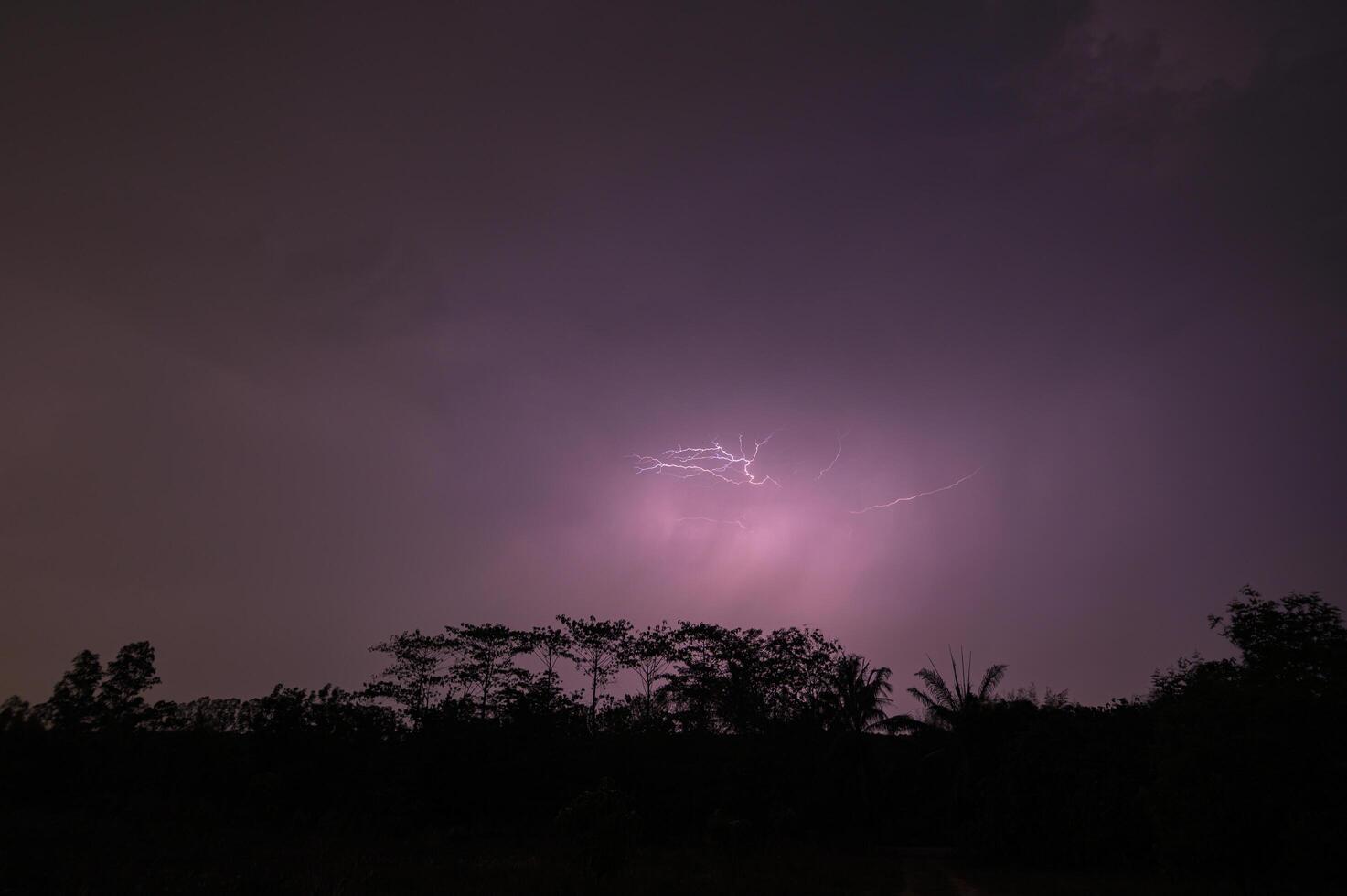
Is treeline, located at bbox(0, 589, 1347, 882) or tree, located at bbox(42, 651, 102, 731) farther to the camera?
tree, located at bbox(42, 651, 102, 731)

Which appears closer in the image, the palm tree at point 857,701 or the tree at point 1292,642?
the tree at point 1292,642

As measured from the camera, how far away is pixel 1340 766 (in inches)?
510

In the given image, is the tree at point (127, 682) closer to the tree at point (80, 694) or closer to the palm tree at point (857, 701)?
the tree at point (80, 694)

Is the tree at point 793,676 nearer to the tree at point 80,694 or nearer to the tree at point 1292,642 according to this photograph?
→ the tree at point 1292,642

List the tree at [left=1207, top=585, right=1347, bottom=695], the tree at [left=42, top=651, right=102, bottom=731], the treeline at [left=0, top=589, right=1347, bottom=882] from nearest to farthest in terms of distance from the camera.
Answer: the tree at [left=1207, top=585, right=1347, bottom=695]
the treeline at [left=0, top=589, right=1347, bottom=882]
the tree at [left=42, top=651, right=102, bottom=731]

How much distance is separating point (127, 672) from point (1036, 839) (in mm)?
57307

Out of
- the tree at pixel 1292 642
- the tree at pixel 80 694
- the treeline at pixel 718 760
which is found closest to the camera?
the tree at pixel 1292 642

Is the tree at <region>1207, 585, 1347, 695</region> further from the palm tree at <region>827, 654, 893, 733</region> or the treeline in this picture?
the palm tree at <region>827, 654, 893, 733</region>

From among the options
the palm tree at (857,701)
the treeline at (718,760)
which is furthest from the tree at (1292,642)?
the palm tree at (857,701)

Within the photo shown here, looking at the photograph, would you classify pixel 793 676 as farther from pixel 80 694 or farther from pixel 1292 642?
pixel 80 694

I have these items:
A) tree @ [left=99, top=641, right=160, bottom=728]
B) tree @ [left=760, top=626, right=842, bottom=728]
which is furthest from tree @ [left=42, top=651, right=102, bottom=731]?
tree @ [left=760, top=626, right=842, bottom=728]

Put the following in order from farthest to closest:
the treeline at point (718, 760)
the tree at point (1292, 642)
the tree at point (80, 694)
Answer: the tree at point (80, 694) → the treeline at point (718, 760) → the tree at point (1292, 642)

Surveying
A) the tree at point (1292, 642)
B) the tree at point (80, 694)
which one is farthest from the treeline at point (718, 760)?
the tree at point (80, 694)

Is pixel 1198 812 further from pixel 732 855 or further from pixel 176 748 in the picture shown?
pixel 176 748
